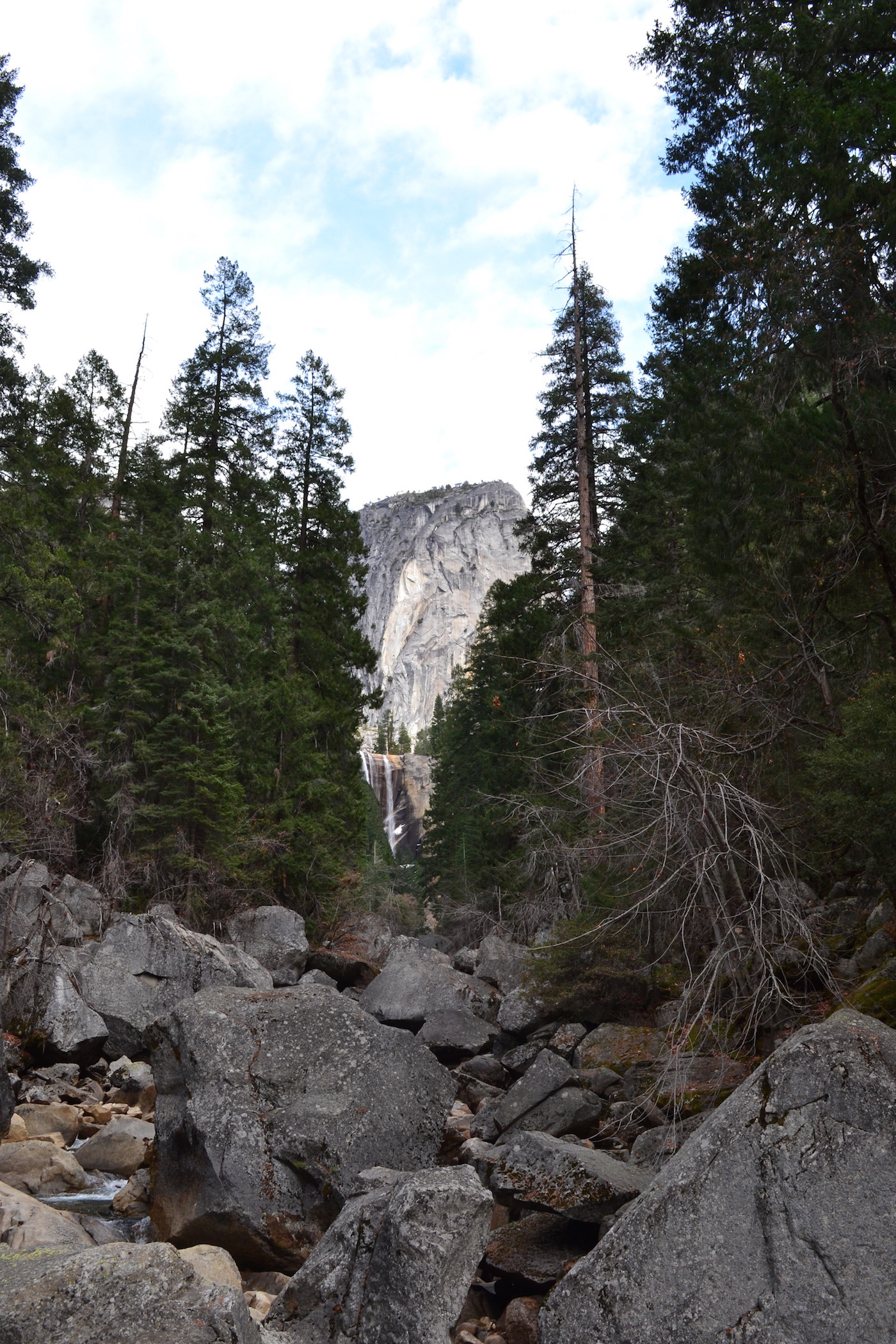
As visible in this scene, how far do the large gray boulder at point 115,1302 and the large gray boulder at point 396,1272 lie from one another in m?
0.97

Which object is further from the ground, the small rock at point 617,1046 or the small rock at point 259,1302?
the small rock at point 617,1046

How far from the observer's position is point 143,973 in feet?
42.9

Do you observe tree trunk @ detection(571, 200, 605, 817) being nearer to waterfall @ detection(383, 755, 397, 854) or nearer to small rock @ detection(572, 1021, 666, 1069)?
small rock @ detection(572, 1021, 666, 1069)

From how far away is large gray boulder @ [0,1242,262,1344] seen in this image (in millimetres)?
3375

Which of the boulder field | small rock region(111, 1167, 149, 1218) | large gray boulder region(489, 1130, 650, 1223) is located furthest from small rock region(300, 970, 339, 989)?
large gray boulder region(489, 1130, 650, 1223)

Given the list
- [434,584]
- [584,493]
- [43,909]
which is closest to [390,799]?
[434,584]

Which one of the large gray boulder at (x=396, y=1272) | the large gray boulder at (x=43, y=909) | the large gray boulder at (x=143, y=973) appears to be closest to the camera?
the large gray boulder at (x=396, y=1272)

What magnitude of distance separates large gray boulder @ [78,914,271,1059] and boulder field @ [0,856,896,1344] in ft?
0.18

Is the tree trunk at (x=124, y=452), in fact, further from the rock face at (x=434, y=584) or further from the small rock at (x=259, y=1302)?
the rock face at (x=434, y=584)

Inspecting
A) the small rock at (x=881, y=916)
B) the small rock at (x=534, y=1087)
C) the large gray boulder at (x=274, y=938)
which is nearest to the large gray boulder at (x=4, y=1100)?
the small rock at (x=534, y=1087)

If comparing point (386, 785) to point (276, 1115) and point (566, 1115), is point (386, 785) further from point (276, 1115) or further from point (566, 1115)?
point (276, 1115)

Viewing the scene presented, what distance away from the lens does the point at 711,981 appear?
16.9 feet

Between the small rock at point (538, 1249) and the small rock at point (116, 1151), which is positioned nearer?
the small rock at point (538, 1249)

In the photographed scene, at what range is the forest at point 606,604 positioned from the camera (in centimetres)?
705
